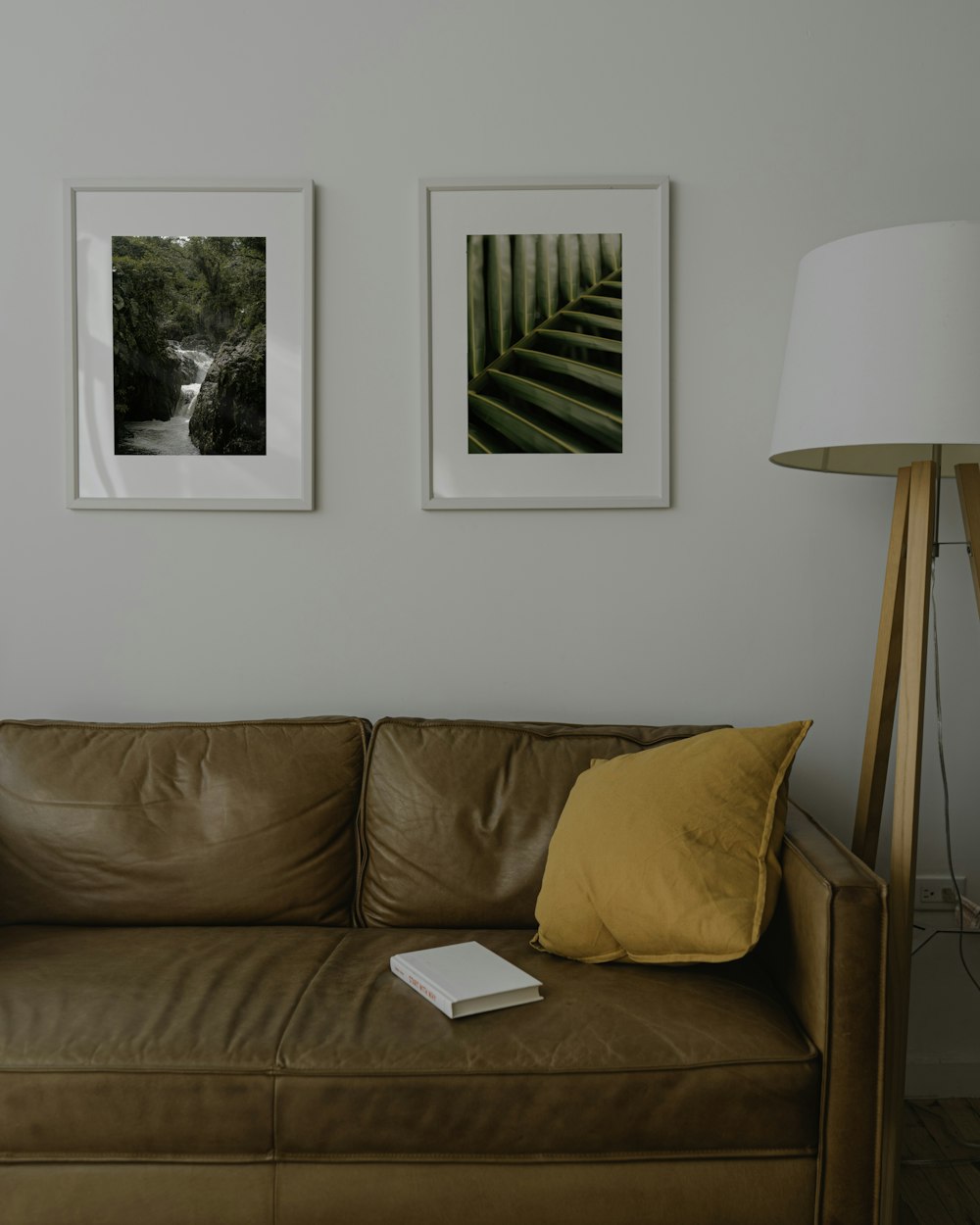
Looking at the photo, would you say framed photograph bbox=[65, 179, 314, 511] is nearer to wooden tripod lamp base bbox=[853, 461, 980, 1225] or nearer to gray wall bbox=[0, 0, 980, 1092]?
gray wall bbox=[0, 0, 980, 1092]

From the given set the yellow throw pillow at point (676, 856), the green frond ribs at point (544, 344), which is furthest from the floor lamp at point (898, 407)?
the green frond ribs at point (544, 344)

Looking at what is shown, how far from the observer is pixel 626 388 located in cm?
246

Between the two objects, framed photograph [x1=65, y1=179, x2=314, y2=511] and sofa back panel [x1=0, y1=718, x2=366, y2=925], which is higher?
framed photograph [x1=65, y1=179, x2=314, y2=511]

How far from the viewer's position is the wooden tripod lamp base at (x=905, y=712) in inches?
73.0

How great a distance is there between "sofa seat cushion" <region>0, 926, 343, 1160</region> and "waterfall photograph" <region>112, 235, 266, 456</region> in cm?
134

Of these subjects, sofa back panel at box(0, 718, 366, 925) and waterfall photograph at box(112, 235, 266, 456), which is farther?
waterfall photograph at box(112, 235, 266, 456)

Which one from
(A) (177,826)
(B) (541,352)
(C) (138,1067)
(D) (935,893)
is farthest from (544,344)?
(C) (138,1067)

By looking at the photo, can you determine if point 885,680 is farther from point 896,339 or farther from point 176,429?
point 176,429

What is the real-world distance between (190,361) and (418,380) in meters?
0.58

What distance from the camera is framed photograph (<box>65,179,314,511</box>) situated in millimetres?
2463

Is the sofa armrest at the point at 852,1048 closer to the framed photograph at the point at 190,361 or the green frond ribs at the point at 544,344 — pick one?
the green frond ribs at the point at 544,344

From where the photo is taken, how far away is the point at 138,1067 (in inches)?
60.2

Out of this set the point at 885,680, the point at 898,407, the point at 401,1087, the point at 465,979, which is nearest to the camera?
the point at 401,1087

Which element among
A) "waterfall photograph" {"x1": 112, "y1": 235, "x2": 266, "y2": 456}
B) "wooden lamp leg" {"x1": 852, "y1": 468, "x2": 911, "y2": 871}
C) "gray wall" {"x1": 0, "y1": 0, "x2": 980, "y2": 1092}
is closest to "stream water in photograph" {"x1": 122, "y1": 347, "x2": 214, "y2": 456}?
"waterfall photograph" {"x1": 112, "y1": 235, "x2": 266, "y2": 456}
